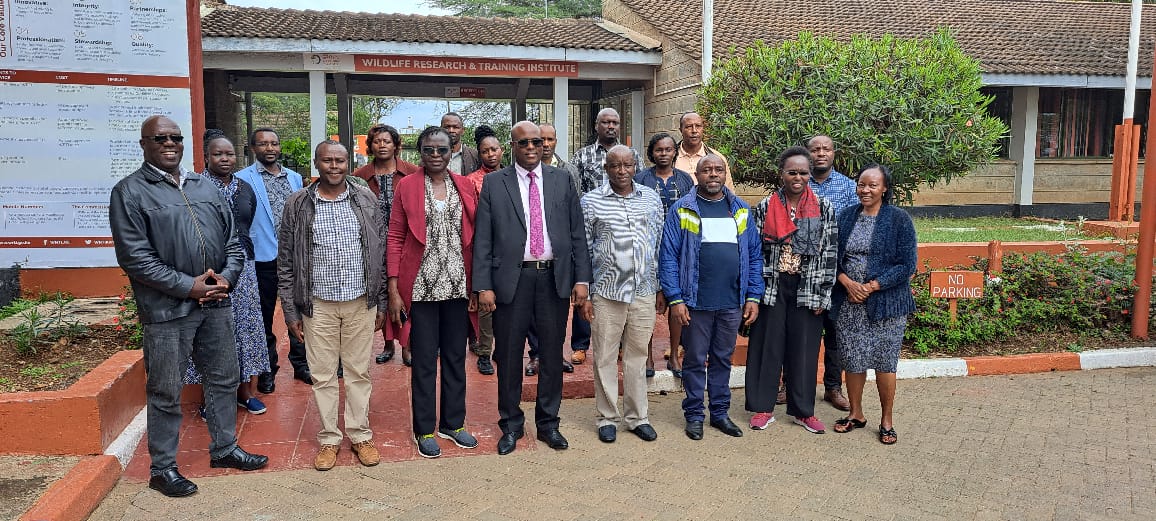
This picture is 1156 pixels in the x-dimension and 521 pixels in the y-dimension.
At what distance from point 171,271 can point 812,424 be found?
12.5ft

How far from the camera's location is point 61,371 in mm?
5031

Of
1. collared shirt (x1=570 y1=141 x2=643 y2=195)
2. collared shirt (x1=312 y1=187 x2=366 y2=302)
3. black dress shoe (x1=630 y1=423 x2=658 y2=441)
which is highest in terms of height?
collared shirt (x1=570 y1=141 x2=643 y2=195)

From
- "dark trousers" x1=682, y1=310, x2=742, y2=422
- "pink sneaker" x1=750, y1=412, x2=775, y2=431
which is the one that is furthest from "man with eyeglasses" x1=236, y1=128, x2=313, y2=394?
"pink sneaker" x1=750, y1=412, x2=775, y2=431

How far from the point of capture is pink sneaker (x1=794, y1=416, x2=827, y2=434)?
522cm

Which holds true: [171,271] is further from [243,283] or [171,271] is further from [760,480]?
[760,480]

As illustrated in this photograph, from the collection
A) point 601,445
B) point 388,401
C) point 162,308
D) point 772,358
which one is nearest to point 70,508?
point 162,308

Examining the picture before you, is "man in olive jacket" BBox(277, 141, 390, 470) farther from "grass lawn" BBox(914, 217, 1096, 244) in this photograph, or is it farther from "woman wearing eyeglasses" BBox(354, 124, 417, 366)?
"grass lawn" BBox(914, 217, 1096, 244)

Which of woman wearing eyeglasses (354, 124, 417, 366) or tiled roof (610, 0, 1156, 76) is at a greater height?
tiled roof (610, 0, 1156, 76)

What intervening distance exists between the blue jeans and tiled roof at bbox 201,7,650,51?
1013cm

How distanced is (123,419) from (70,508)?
43.7 inches

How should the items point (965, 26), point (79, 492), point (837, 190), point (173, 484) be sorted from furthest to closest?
point (965, 26)
point (837, 190)
point (173, 484)
point (79, 492)

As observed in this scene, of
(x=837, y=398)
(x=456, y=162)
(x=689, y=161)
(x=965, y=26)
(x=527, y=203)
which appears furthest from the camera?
(x=965, y=26)

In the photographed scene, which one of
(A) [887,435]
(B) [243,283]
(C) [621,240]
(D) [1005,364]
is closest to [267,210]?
(B) [243,283]

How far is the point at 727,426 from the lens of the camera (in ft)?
17.0
